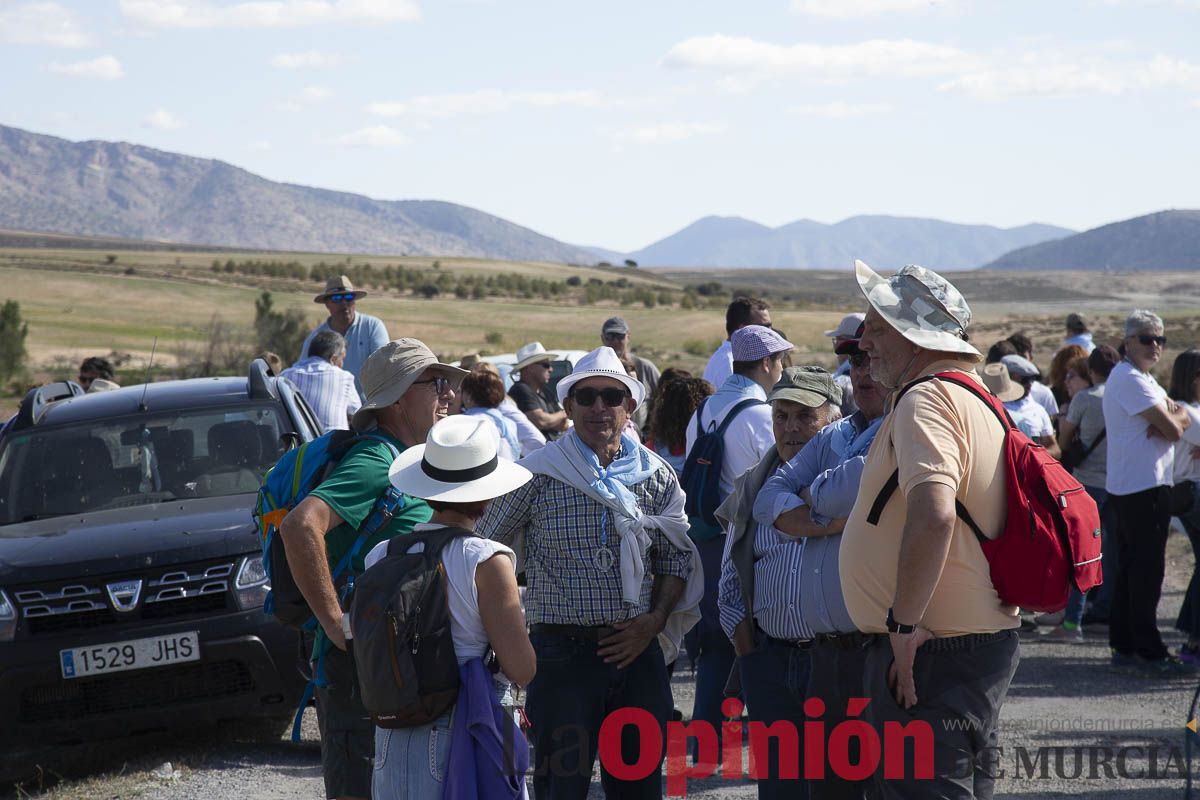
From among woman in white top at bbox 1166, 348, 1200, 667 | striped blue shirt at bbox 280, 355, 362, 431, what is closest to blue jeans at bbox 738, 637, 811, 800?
woman in white top at bbox 1166, 348, 1200, 667

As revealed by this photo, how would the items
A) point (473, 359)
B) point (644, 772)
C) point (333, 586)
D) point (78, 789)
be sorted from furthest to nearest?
point (473, 359)
point (78, 789)
point (644, 772)
point (333, 586)

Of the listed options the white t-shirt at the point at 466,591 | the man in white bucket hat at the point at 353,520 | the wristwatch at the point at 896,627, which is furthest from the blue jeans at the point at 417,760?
the wristwatch at the point at 896,627

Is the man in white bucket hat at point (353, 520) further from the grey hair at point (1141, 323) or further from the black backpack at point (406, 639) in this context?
the grey hair at point (1141, 323)

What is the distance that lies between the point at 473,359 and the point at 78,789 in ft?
15.9

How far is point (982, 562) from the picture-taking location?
3461 millimetres

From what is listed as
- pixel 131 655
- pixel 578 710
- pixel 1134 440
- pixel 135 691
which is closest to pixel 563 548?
pixel 578 710

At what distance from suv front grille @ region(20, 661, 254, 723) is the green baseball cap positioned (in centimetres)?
320

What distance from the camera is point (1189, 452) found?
8.02 meters

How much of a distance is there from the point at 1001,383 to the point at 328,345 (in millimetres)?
4736

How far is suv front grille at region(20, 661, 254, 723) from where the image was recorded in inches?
243

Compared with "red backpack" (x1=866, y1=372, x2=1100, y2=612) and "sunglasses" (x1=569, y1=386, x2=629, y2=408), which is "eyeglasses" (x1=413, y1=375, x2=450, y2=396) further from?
"red backpack" (x1=866, y1=372, x2=1100, y2=612)

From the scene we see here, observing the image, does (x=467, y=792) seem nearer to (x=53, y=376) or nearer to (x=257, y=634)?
(x=257, y=634)

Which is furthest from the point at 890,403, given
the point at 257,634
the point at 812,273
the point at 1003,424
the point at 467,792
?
the point at 812,273

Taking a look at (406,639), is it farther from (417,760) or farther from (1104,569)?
(1104,569)
